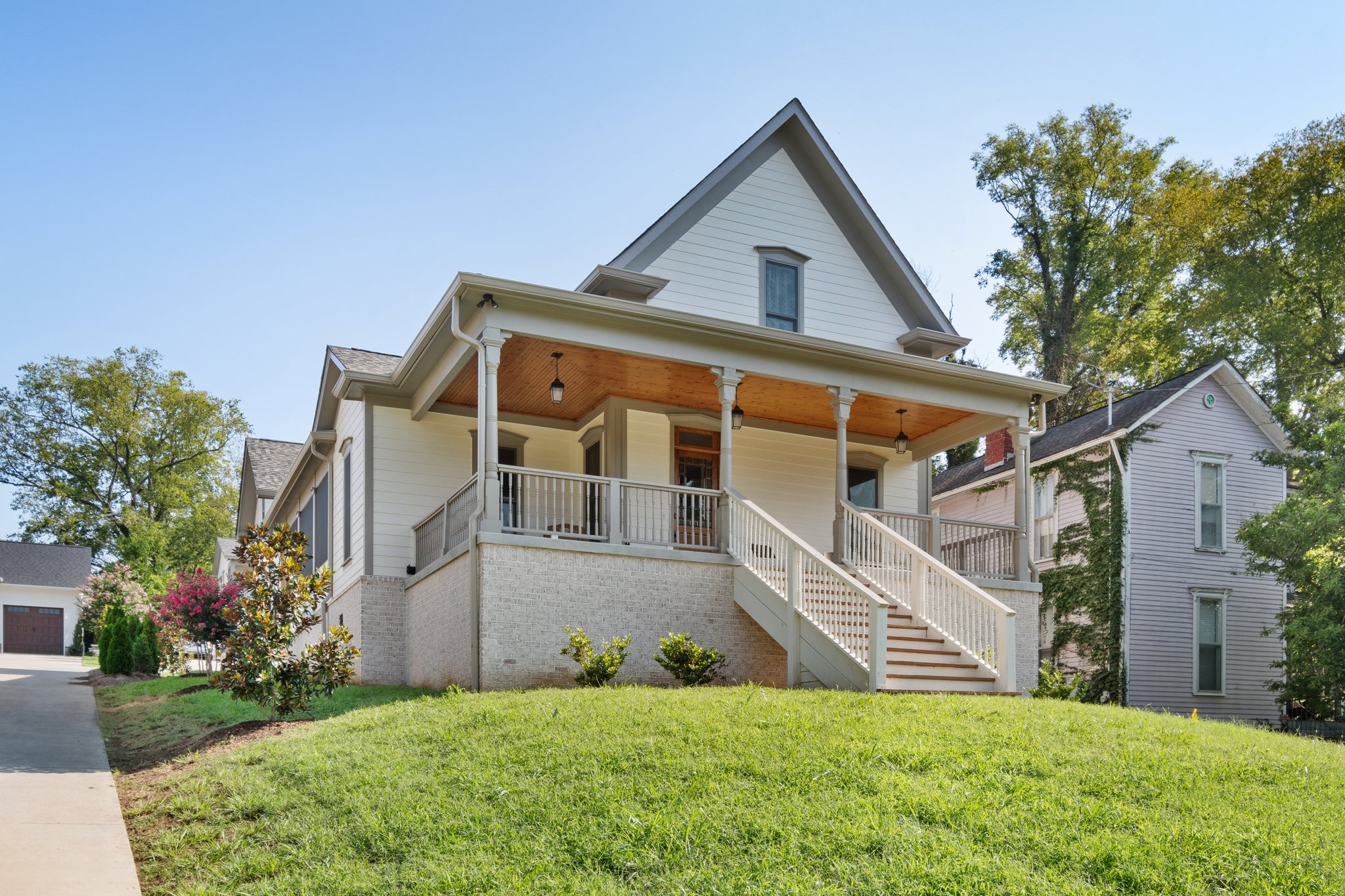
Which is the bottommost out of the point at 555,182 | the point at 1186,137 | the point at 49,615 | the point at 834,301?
the point at 49,615

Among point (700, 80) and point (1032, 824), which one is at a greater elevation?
point (700, 80)

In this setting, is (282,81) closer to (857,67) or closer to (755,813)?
(857,67)

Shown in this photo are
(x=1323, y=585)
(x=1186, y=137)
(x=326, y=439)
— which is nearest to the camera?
(x=1323, y=585)

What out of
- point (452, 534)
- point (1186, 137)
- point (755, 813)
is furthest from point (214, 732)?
point (1186, 137)

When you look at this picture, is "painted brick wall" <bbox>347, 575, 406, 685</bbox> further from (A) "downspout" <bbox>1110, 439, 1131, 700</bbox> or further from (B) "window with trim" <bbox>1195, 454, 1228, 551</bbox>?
(B) "window with trim" <bbox>1195, 454, 1228, 551</bbox>

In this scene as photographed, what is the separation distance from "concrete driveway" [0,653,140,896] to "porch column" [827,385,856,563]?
9046 mm

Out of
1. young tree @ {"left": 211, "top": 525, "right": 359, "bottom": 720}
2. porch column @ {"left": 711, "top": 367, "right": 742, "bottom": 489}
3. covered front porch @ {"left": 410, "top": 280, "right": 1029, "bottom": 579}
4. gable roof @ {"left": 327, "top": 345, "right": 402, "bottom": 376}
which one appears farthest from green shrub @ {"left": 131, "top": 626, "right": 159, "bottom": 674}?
porch column @ {"left": 711, "top": 367, "right": 742, "bottom": 489}

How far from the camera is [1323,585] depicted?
18.0 m

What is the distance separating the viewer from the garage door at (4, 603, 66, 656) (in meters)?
43.2

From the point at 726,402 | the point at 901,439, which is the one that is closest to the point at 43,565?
the point at 901,439

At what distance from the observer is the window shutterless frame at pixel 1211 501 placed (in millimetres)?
21844

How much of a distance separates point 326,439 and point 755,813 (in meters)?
14.4

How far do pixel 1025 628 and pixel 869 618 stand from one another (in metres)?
5.28

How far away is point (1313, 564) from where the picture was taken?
18609 millimetres
